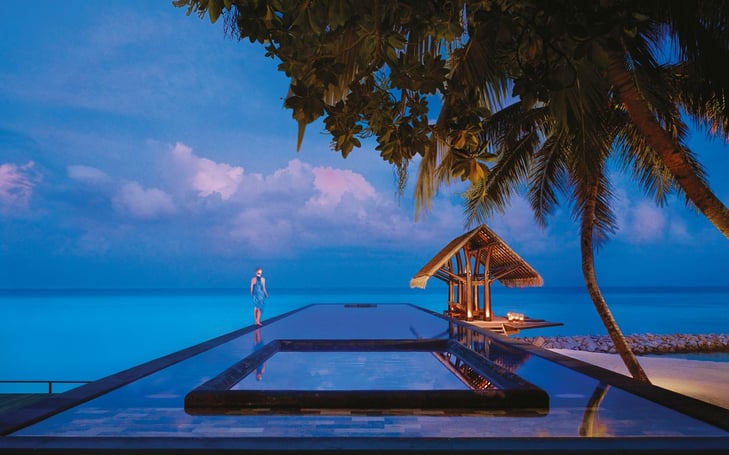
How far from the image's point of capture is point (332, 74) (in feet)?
5.75

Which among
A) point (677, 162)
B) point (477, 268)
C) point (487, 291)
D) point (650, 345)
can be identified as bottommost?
point (650, 345)

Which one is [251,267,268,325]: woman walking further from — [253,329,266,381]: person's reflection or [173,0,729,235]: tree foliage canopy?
[173,0,729,235]: tree foliage canopy

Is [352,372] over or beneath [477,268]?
beneath

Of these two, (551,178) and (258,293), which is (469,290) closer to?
(551,178)

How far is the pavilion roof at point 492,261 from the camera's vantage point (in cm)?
937

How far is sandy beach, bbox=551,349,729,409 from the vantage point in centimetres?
741

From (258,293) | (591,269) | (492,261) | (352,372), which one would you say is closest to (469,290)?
(492,261)

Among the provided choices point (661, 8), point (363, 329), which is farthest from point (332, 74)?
point (363, 329)

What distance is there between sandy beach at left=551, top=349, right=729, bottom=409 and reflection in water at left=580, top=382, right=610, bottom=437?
18.7 feet

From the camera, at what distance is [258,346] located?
448 centimetres

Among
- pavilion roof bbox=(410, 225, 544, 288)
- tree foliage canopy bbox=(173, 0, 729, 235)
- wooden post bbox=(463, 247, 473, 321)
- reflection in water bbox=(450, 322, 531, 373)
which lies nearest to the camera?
tree foliage canopy bbox=(173, 0, 729, 235)

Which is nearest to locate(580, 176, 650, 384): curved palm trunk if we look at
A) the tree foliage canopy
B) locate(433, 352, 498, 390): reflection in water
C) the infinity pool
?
the tree foliage canopy

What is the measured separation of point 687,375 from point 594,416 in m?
8.42

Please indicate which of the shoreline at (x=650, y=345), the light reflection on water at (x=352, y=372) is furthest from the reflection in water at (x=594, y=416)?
the shoreline at (x=650, y=345)
